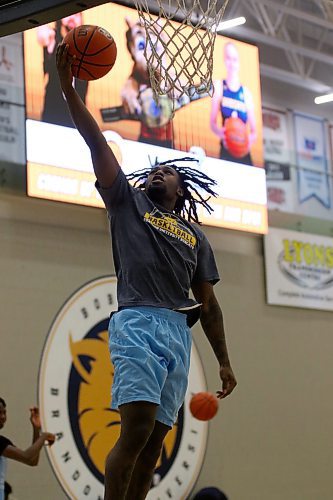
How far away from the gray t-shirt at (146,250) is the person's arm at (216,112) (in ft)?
22.4

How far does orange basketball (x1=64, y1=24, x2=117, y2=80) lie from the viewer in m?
4.11

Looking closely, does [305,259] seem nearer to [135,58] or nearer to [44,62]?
[135,58]

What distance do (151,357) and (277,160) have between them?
8350mm

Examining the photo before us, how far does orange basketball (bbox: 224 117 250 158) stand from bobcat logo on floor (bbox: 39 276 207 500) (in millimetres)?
2290

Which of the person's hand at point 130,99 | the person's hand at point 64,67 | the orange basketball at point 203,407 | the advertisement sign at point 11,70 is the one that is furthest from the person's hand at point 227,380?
the person's hand at point 130,99

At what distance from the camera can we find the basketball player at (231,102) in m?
10.9

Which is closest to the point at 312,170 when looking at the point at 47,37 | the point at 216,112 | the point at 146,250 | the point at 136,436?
the point at 216,112

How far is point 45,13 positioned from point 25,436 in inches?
202

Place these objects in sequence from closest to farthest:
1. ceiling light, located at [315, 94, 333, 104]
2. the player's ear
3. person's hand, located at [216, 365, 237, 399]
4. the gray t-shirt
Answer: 1. the gray t-shirt
2. person's hand, located at [216, 365, 237, 399]
3. the player's ear
4. ceiling light, located at [315, 94, 333, 104]

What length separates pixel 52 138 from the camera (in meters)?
9.30

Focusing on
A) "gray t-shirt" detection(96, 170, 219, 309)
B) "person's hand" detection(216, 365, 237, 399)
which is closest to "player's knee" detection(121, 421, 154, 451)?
"gray t-shirt" detection(96, 170, 219, 309)

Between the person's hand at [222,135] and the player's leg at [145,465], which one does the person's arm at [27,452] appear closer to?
the player's leg at [145,465]

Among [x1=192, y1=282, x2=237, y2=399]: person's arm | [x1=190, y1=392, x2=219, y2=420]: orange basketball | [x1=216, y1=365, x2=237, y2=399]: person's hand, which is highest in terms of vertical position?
[x1=192, y1=282, x2=237, y2=399]: person's arm

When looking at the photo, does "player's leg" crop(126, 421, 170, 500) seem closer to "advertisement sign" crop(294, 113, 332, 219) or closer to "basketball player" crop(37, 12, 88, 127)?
"basketball player" crop(37, 12, 88, 127)
